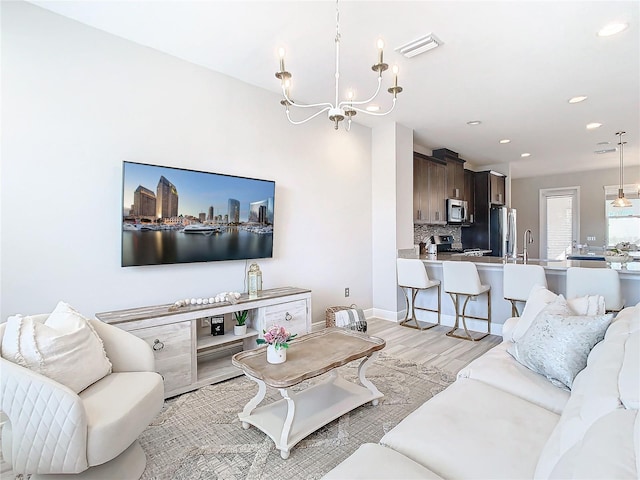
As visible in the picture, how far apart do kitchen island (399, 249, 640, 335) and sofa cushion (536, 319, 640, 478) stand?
249 cm

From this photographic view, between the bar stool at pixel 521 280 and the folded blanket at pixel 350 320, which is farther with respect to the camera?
the folded blanket at pixel 350 320

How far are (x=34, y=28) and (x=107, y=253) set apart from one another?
5.45 ft

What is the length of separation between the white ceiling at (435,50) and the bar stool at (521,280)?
194cm

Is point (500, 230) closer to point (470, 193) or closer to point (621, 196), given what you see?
point (470, 193)

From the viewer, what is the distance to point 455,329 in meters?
4.39

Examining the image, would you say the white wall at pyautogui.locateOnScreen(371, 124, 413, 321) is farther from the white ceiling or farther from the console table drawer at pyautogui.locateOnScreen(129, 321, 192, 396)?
the console table drawer at pyautogui.locateOnScreen(129, 321, 192, 396)

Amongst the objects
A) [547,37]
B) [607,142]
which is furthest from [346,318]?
[607,142]

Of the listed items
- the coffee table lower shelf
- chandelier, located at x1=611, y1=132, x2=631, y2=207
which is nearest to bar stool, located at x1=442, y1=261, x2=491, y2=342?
the coffee table lower shelf

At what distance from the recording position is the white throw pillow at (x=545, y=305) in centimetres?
214

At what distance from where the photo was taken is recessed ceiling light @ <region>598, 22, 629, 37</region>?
2.57 metres

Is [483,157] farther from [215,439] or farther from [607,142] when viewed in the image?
[215,439]

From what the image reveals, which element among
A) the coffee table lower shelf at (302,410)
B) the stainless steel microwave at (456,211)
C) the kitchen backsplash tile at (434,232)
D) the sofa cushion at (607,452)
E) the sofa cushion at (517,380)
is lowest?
the coffee table lower shelf at (302,410)

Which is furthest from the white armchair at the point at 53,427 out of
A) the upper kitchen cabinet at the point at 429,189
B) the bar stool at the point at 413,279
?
the upper kitchen cabinet at the point at 429,189

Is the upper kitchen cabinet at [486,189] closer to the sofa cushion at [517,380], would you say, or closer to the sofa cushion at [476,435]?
the sofa cushion at [517,380]
